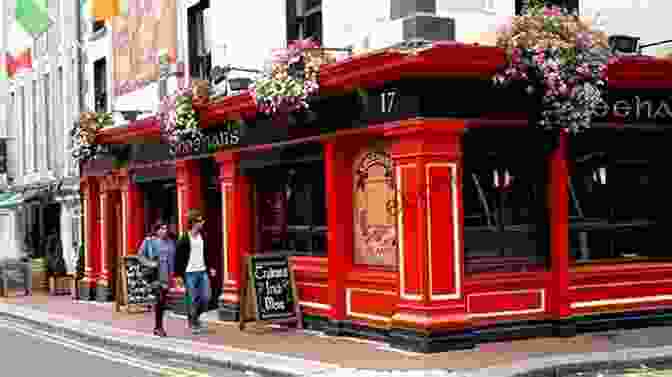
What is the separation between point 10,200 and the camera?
3023 cm

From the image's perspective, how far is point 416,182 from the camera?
12484mm

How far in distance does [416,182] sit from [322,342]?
2791 millimetres

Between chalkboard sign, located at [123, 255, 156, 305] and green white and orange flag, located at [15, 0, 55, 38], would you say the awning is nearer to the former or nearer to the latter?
green white and orange flag, located at [15, 0, 55, 38]

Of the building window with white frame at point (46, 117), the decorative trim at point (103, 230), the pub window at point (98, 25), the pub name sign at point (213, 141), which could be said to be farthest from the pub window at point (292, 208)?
the building window with white frame at point (46, 117)

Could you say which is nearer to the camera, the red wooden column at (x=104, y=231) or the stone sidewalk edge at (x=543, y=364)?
the stone sidewalk edge at (x=543, y=364)

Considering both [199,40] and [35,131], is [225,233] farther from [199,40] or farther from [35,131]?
[35,131]

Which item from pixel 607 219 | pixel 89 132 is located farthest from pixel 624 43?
pixel 89 132

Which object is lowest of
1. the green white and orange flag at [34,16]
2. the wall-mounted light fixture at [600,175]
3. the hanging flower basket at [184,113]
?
the wall-mounted light fixture at [600,175]

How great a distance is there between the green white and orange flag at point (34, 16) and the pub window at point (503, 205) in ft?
50.3

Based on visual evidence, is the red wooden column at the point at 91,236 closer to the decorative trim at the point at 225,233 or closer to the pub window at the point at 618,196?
the decorative trim at the point at 225,233

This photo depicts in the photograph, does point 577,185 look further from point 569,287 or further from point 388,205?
point 388,205

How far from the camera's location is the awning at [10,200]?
29609mm

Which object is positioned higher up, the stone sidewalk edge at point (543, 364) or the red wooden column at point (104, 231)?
the red wooden column at point (104, 231)

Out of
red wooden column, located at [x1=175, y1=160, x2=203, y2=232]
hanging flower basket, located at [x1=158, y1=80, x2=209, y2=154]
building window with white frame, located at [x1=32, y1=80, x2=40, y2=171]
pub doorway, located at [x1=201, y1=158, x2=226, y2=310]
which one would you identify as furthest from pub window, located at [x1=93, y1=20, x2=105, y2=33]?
hanging flower basket, located at [x1=158, y1=80, x2=209, y2=154]
